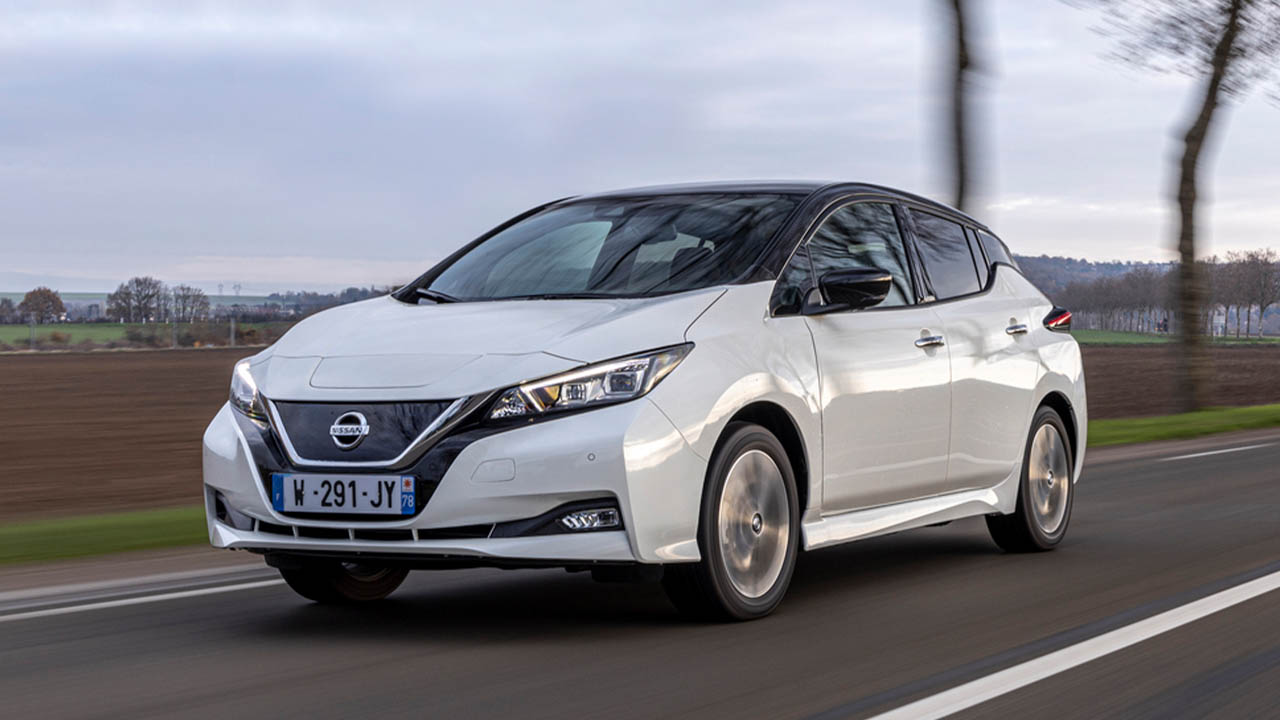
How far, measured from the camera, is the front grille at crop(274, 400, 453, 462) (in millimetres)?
5184

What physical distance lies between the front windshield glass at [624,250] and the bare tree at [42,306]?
64.3 metres

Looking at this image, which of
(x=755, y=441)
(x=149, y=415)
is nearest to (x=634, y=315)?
(x=755, y=441)

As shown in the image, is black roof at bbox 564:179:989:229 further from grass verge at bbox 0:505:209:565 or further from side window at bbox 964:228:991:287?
grass verge at bbox 0:505:209:565

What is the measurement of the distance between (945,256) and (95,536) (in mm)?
5031

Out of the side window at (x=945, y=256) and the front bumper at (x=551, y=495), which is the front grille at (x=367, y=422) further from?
the side window at (x=945, y=256)

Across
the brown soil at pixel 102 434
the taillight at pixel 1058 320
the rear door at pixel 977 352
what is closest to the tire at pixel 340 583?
the rear door at pixel 977 352

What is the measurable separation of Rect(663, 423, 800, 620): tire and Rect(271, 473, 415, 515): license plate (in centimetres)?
102

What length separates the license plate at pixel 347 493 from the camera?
519 centimetres

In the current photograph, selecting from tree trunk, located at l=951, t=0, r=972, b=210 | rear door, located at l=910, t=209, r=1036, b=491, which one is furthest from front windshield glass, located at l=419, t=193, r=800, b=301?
tree trunk, located at l=951, t=0, r=972, b=210

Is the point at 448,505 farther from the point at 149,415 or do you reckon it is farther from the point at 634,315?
the point at 149,415

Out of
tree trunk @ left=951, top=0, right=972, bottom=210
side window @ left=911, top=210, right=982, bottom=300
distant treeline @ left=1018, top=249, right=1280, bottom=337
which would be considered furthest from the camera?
distant treeline @ left=1018, top=249, right=1280, bottom=337

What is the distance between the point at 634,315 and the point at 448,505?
3.21 feet

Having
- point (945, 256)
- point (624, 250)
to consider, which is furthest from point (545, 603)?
point (945, 256)

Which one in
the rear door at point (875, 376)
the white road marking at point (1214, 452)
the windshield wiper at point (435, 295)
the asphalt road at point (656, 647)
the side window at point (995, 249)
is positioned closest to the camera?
the asphalt road at point (656, 647)
